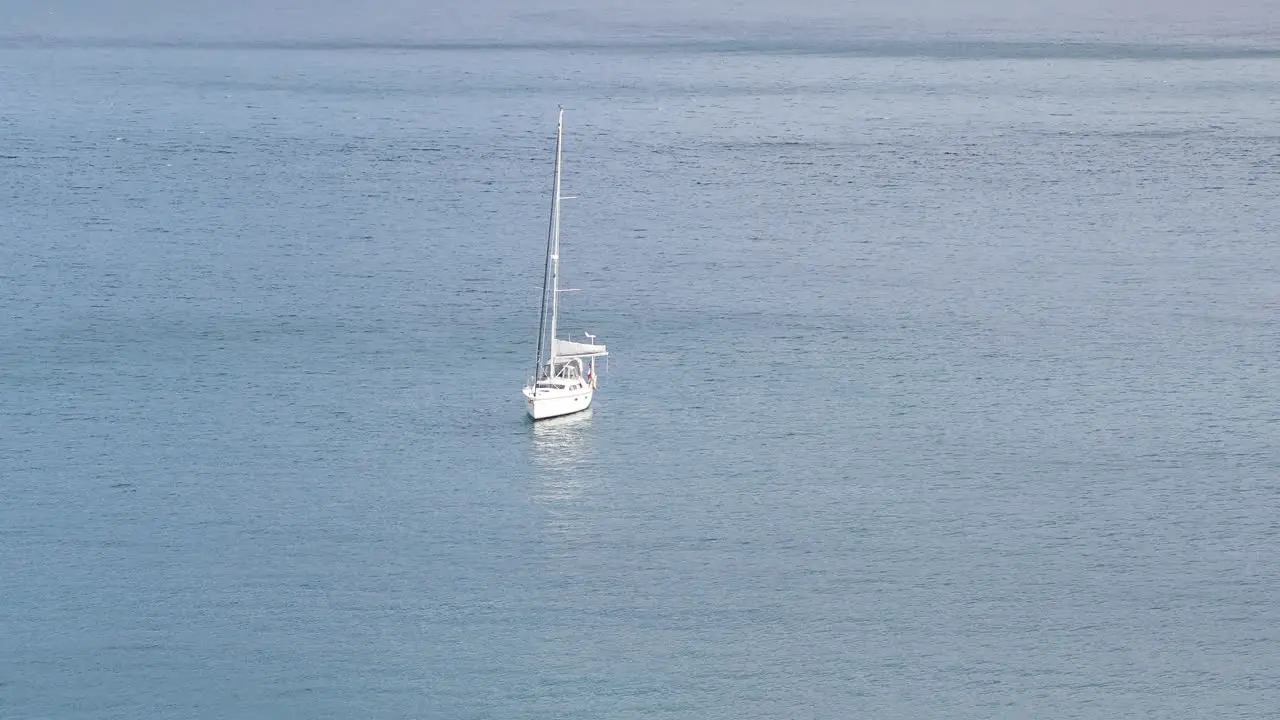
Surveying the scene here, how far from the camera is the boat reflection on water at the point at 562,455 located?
392 ft

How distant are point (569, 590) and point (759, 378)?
123 feet

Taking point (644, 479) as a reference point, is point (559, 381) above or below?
above

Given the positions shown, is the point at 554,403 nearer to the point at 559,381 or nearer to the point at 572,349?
the point at 559,381

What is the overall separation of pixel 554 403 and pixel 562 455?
18.8ft

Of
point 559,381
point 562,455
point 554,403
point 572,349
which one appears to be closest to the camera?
point 562,455

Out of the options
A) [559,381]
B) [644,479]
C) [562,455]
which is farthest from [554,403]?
[644,479]

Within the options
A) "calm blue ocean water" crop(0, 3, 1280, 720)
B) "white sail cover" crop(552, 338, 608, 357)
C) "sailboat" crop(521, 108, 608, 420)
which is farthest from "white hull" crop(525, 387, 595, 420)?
"white sail cover" crop(552, 338, 608, 357)

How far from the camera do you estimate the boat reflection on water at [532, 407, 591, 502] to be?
392 feet

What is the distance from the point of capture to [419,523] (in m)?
116

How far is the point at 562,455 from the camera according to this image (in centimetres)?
12488

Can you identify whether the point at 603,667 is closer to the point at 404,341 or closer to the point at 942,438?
the point at 942,438

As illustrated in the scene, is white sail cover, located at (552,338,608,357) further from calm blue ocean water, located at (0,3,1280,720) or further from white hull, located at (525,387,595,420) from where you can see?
calm blue ocean water, located at (0,3,1280,720)

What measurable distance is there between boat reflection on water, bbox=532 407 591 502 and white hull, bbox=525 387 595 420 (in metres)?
0.50

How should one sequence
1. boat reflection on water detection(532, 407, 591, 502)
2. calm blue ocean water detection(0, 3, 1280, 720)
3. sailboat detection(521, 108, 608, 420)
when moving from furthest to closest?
sailboat detection(521, 108, 608, 420) < boat reflection on water detection(532, 407, 591, 502) < calm blue ocean water detection(0, 3, 1280, 720)
